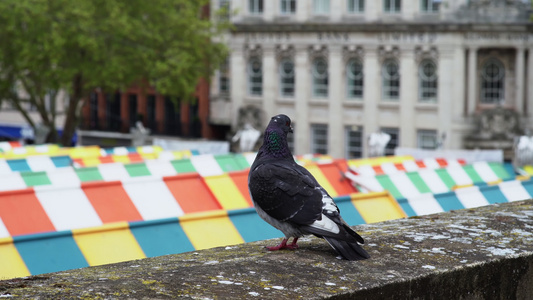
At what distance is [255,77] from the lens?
185ft

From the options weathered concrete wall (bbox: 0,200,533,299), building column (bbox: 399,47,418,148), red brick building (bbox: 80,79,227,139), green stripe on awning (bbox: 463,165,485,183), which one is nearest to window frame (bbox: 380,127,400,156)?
building column (bbox: 399,47,418,148)

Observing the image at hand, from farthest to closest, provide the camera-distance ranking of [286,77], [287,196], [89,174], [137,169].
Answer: [286,77] → [137,169] → [89,174] → [287,196]

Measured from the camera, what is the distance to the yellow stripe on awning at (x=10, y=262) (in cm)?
912

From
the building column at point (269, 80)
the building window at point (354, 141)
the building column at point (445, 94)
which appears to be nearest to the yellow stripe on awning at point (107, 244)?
the building column at point (445, 94)

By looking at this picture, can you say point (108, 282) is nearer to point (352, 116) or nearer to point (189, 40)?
point (189, 40)

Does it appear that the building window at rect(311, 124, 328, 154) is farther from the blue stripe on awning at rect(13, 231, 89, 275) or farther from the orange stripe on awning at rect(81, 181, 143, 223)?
the blue stripe on awning at rect(13, 231, 89, 275)

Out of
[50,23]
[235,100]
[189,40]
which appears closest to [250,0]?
[235,100]

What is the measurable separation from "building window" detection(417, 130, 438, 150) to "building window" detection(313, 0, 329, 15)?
26.6 feet

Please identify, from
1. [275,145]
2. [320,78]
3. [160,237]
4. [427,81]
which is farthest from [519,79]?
[275,145]

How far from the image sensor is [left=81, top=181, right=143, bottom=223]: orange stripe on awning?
1174cm

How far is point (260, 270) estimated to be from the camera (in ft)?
16.1

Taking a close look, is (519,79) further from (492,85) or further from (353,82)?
(353,82)

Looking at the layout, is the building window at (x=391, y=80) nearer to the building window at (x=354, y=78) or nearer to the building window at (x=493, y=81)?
the building window at (x=354, y=78)

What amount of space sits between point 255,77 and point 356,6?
7.46 metres
